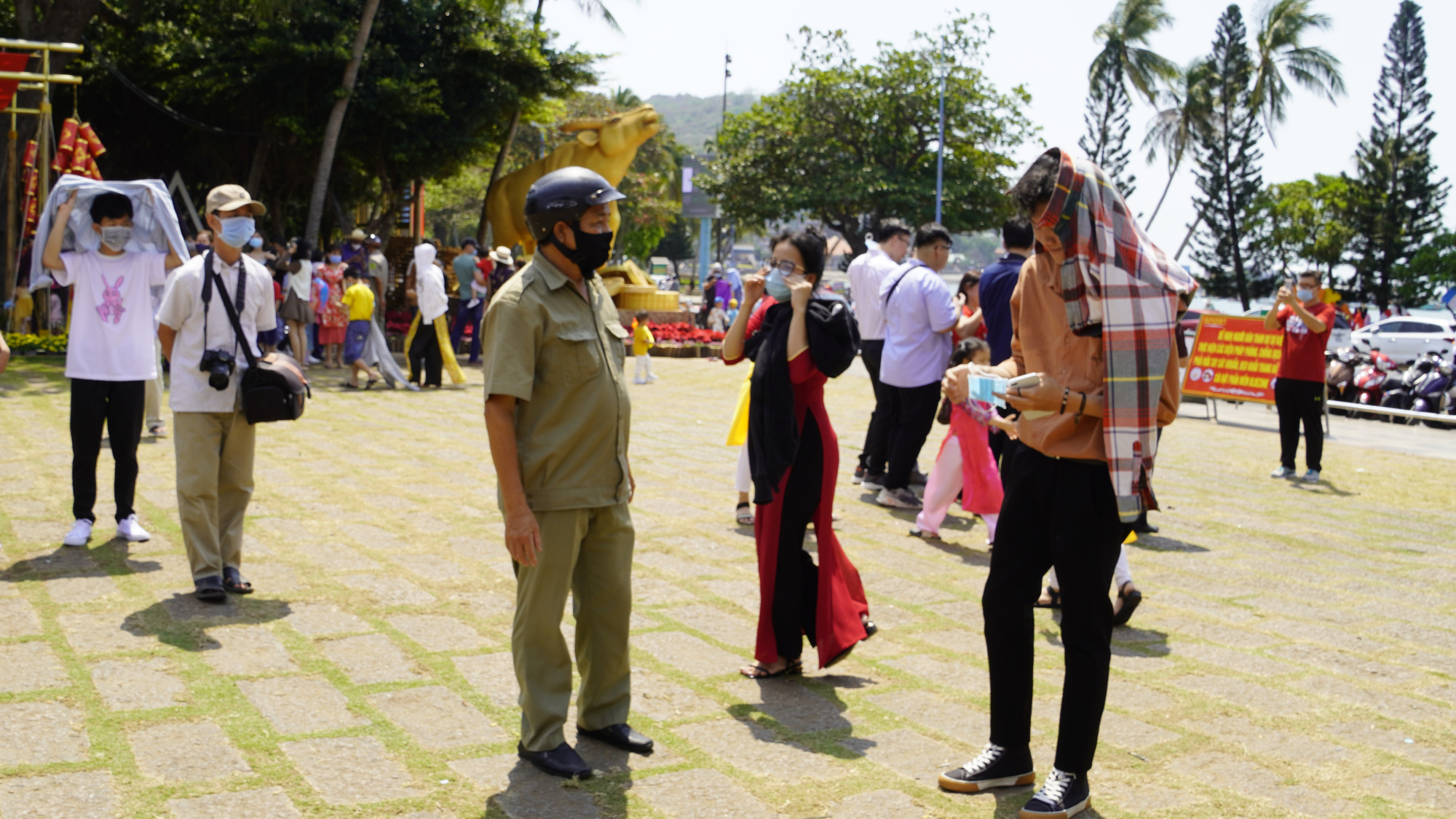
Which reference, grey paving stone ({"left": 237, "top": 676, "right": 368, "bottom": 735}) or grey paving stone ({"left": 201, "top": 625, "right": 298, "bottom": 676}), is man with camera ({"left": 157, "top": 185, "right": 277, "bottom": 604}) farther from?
grey paving stone ({"left": 237, "top": 676, "right": 368, "bottom": 735})

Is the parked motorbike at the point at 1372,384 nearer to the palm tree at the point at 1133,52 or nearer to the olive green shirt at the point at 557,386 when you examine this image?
the olive green shirt at the point at 557,386

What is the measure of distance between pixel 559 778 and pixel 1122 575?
9.67 ft

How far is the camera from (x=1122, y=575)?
5355 mm

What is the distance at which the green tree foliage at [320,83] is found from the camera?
2023 centimetres

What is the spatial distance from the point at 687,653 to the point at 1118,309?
2.32m

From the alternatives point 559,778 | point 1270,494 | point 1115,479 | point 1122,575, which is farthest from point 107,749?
point 1270,494

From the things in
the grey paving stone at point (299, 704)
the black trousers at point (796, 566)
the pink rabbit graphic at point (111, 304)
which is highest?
the pink rabbit graphic at point (111, 304)

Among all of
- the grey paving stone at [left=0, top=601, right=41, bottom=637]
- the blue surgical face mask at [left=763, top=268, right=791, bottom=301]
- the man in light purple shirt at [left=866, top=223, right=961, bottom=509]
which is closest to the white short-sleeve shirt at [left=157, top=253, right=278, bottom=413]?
the grey paving stone at [left=0, top=601, right=41, bottom=637]

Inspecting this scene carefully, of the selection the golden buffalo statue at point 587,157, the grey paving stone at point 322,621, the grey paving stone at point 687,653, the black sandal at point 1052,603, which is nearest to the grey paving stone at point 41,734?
the grey paving stone at point 322,621

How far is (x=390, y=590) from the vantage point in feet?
18.0

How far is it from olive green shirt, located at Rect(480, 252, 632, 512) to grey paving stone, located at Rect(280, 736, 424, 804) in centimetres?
87

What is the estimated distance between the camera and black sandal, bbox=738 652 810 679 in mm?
4469

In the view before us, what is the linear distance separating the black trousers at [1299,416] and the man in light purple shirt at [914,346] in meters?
3.58

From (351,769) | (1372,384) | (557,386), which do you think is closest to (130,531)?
(351,769)
